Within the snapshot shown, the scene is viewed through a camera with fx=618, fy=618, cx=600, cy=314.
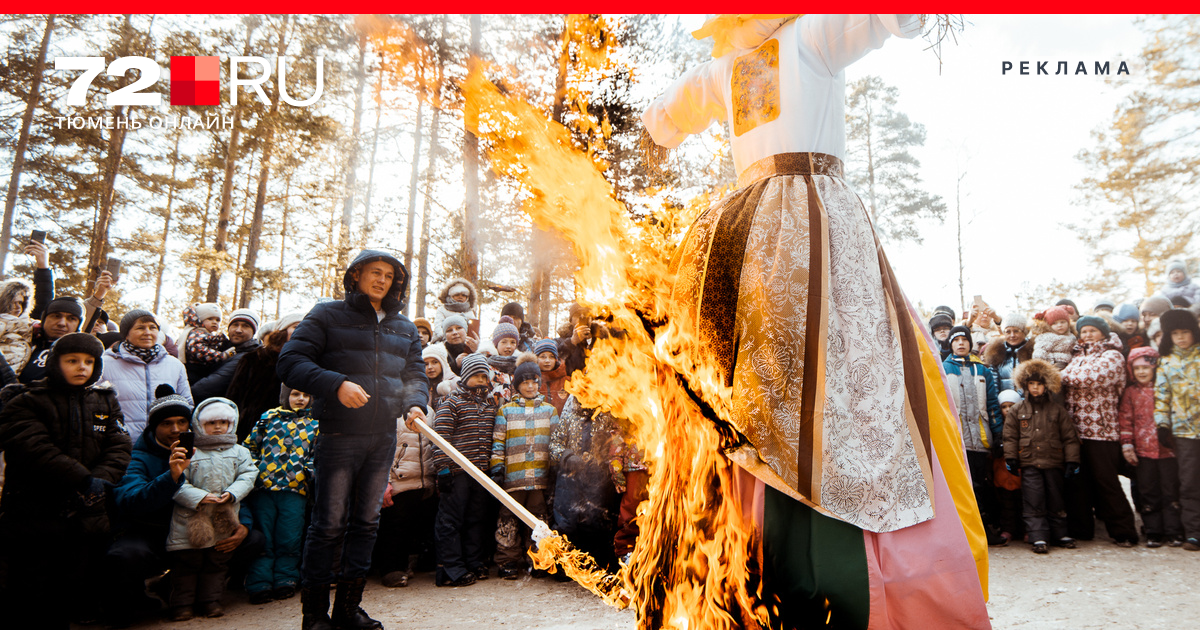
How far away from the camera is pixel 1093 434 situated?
17.3 feet

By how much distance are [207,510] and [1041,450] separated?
635 cm

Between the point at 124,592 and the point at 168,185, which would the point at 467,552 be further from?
the point at 168,185

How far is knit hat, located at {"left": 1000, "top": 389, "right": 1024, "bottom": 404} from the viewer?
5512 millimetres

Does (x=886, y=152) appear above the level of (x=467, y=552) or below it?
above

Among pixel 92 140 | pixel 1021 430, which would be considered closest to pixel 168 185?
pixel 92 140

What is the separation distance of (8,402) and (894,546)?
441 cm

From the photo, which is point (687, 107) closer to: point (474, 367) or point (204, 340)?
point (474, 367)

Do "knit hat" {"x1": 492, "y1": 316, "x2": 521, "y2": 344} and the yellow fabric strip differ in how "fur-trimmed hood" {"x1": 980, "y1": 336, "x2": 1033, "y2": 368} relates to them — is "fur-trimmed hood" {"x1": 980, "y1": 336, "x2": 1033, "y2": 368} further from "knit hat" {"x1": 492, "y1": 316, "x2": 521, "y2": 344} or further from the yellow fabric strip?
the yellow fabric strip

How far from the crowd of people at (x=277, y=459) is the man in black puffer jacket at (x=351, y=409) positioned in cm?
1

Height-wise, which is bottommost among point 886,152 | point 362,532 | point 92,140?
point 362,532

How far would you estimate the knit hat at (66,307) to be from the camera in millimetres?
4469

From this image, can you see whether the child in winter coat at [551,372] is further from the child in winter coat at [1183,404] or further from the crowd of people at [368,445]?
the child in winter coat at [1183,404]

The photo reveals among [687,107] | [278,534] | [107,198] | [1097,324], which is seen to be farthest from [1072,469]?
[107,198]

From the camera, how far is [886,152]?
2052 centimetres
